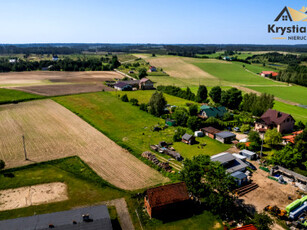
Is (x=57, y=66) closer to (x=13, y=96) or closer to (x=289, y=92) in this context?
(x=13, y=96)

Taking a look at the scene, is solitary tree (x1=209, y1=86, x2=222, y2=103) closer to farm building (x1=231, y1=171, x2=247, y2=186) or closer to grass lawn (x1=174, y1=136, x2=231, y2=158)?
grass lawn (x1=174, y1=136, x2=231, y2=158)

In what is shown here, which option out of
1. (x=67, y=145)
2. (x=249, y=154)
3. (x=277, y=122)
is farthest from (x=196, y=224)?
(x=277, y=122)

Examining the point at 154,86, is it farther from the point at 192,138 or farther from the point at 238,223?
the point at 238,223

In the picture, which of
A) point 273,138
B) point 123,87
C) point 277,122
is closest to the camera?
point 273,138

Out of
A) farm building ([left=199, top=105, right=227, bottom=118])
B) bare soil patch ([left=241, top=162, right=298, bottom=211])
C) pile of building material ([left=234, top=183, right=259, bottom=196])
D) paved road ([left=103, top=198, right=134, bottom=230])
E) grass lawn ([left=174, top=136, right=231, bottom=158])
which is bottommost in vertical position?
bare soil patch ([left=241, top=162, right=298, bottom=211])

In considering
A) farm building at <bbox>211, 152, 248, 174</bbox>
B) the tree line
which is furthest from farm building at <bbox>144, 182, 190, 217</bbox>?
the tree line

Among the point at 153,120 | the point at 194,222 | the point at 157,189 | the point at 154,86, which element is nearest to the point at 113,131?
the point at 153,120
